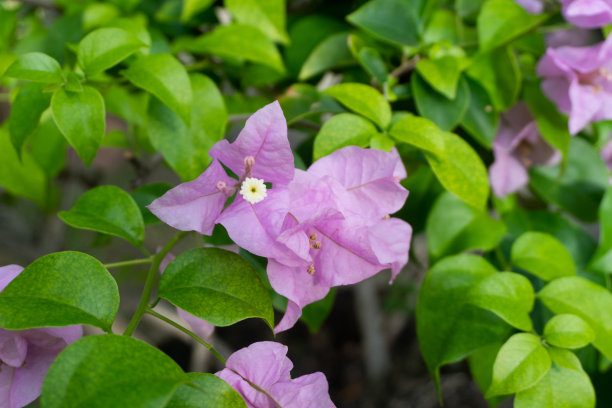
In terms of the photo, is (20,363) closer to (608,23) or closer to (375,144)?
(375,144)

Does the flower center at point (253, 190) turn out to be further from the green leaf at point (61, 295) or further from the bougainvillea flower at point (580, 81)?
the bougainvillea flower at point (580, 81)

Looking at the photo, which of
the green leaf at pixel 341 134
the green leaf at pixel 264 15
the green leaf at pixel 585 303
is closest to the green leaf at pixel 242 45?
the green leaf at pixel 264 15

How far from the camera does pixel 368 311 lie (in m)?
1.36

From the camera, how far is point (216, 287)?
392mm

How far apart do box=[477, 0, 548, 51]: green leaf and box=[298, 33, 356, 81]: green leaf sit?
145 millimetres

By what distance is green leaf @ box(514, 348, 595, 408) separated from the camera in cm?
44

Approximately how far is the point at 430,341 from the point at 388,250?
127mm

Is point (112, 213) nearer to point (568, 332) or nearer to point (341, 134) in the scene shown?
point (341, 134)

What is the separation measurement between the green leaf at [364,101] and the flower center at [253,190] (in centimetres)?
13

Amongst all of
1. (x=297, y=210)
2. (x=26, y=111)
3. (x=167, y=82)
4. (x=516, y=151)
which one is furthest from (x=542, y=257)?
(x=26, y=111)

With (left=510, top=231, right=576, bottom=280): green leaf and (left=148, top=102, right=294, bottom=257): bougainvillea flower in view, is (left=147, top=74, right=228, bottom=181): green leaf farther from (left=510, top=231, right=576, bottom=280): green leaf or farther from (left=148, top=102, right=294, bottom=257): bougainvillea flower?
(left=510, top=231, right=576, bottom=280): green leaf

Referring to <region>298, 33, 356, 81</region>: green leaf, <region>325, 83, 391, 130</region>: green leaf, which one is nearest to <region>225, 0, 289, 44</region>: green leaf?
<region>298, 33, 356, 81</region>: green leaf

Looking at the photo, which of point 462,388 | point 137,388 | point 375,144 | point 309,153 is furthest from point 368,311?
point 137,388

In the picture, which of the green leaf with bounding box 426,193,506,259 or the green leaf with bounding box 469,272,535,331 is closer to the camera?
the green leaf with bounding box 469,272,535,331
